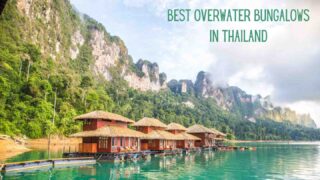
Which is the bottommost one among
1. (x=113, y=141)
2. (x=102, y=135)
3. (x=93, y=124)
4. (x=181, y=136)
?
(x=181, y=136)

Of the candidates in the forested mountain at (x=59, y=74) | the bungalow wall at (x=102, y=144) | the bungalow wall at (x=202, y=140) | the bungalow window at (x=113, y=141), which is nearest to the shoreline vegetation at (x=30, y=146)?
the forested mountain at (x=59, y=74)

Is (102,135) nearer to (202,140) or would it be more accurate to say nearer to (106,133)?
(106,133)

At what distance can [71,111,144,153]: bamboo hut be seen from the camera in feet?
119

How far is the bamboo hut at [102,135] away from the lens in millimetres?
36281

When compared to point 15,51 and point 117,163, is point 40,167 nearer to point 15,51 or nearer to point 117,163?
point 117,163

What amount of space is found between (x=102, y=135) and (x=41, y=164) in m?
8.50

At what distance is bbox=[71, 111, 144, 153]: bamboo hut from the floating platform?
130 inches

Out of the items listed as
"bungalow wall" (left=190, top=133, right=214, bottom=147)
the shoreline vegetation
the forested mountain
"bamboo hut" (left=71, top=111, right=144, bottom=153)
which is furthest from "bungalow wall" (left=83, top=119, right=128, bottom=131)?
"bungalow wall" (left=190, top=133, right=214, bottom=147)

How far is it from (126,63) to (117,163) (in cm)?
15876

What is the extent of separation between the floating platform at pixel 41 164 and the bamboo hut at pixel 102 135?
3301 millimetres

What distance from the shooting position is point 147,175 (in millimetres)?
26953

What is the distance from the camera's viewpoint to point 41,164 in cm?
2797

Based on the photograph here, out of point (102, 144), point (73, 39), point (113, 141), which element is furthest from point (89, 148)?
point (73, 39)

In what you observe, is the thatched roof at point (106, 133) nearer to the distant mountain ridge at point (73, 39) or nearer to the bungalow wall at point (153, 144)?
the bungalow wall at point (153, 144)
